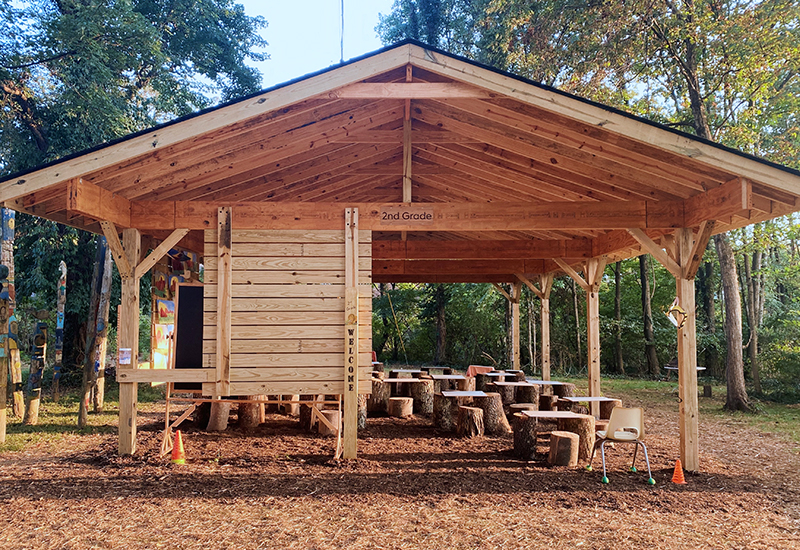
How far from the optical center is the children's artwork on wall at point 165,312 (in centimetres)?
723

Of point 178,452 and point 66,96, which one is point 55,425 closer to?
point 178,452

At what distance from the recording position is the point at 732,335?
1141 cm

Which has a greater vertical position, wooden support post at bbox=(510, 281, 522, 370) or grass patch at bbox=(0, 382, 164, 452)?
wooden support post at bbox=(510, 281, 522, 370)

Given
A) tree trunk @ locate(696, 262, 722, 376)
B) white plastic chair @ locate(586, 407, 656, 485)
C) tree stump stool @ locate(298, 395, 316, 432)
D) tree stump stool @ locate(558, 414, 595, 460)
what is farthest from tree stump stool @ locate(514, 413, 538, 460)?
tree trunk @ locate(696, 262, 722, 376)

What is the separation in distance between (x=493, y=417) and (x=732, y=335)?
6459 millimetres

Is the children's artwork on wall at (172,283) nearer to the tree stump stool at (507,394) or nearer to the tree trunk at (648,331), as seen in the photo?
the tree stump stool at (507,394)

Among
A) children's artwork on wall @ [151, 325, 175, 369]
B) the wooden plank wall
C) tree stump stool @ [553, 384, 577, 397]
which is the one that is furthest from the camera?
tree stump stool @ [553, 384, 577, 397]

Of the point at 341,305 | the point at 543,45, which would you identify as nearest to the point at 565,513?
the point at 341,305

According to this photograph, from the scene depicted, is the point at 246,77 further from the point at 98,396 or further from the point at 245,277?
the point at 245,277

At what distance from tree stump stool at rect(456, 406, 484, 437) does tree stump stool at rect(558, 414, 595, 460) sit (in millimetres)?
1510

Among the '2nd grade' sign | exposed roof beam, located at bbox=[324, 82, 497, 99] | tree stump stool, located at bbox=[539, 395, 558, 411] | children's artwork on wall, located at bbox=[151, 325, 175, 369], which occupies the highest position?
exposed roof beam, located at bbox=[324, 82, 497, 99]

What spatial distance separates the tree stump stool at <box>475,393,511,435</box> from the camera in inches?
318

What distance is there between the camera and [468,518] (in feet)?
14.4

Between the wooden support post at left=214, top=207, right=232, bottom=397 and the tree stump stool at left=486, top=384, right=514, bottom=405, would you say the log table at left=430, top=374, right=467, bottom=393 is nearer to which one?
the tree stump stool at left=486, top=384, right=514, bottom=405
